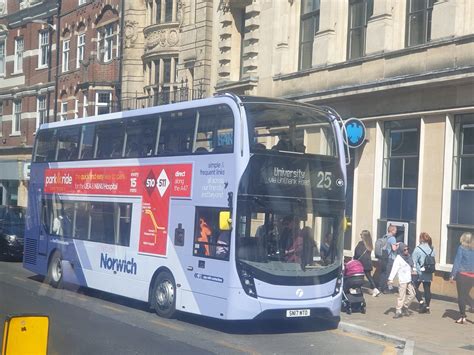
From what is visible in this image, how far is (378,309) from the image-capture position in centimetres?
1491

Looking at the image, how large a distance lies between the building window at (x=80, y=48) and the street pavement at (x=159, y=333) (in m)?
22.3

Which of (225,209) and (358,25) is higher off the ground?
(358,25)

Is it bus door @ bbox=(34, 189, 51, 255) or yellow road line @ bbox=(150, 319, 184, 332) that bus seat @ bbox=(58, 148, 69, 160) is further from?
yellow road line @ bbox=(150, 319, 184, 332)

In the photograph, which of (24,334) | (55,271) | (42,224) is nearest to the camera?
(24,334)

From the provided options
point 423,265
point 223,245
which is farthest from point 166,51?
point 223,245

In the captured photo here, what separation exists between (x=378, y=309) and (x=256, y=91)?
1104 centimetres

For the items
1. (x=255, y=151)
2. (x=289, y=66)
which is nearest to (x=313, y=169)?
(x=255, y=151)

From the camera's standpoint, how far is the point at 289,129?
1255cm

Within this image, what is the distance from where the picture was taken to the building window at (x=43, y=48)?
4009 cm

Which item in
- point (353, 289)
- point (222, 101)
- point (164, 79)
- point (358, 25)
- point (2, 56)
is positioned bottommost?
point (353, 289)

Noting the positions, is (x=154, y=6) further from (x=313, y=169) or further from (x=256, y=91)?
(x=313, y=169)

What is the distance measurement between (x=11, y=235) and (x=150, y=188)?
39.8 feet

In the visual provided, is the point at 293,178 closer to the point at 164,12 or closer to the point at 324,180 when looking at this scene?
the point at 324,180

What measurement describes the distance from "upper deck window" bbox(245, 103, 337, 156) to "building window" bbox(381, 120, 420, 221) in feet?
18.4
